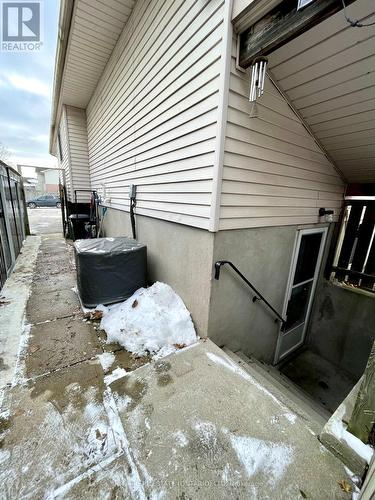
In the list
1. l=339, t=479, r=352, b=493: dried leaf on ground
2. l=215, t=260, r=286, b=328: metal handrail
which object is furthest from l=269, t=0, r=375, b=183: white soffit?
l=339, t=479, r=352, b=493: dried leaf on ground

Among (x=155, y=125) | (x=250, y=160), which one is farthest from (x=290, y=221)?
(x=155, y=125)

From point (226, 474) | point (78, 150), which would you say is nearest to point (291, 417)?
point (226, 474)

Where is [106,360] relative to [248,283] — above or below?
below

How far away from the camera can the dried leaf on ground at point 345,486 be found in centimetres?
123

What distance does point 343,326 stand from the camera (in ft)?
13.7

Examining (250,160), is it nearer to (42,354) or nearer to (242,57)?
(242,57)

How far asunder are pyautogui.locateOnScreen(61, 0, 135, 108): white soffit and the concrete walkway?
530 cm

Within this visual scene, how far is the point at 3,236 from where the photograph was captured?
436 cm

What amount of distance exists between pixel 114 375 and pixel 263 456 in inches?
54.0

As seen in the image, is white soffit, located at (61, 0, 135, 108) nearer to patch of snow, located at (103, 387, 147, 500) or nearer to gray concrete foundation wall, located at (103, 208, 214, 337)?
gray concrete foundation wall, located at (103, 208, 214, 337)

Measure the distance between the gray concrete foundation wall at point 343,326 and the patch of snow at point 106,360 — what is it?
4080mm

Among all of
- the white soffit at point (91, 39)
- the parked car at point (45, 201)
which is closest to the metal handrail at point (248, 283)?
the white soffit at point (91, 39)

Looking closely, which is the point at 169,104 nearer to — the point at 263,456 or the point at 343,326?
the point at 263,456

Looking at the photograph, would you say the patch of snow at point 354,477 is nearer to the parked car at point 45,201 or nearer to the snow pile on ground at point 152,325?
the snow pile on ground at point 152,325
